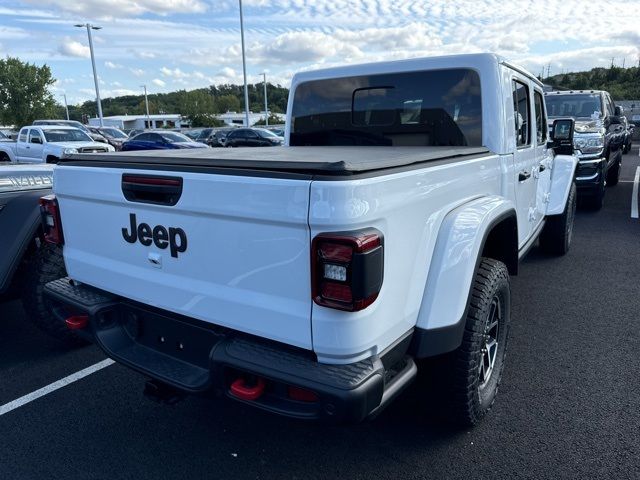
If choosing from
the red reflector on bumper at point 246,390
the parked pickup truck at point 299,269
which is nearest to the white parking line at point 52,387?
the parked pickup truck at point 299,269

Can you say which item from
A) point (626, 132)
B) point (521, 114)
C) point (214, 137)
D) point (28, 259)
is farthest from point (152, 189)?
point (214, 137)

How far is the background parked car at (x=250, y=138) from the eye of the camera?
924 inches

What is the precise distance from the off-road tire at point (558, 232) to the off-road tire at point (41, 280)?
491 cm

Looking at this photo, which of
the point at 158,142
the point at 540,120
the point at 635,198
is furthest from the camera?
the point at 158,142

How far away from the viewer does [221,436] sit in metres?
2.81

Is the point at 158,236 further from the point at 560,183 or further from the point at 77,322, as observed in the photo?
the point at 560,183

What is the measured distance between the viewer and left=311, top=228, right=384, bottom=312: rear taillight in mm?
1729

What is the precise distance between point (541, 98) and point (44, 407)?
4.86m

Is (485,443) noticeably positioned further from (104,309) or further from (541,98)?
(541,98)

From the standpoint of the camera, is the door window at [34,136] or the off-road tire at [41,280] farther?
the door window at [34,136]

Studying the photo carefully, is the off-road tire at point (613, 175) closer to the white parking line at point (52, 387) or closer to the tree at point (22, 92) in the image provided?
the white parking line at point (52, 387)

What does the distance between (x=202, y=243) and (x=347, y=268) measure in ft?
2.30

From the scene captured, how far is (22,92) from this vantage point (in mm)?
39062

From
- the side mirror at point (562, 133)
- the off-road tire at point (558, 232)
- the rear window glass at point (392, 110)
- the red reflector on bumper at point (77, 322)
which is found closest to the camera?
the red reflector on bumper at point (77, 322)
